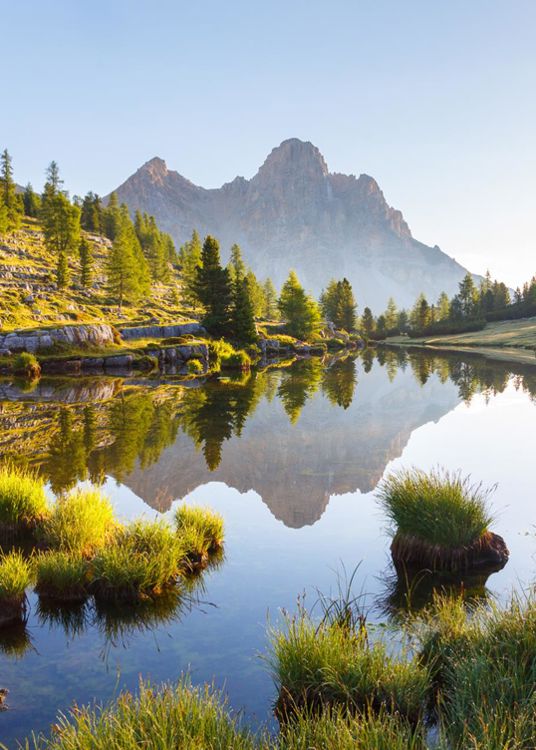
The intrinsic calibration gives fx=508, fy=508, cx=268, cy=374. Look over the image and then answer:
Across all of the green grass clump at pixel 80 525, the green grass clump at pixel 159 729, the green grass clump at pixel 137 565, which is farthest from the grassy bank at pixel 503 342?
the green grass clump at pixel 159 729

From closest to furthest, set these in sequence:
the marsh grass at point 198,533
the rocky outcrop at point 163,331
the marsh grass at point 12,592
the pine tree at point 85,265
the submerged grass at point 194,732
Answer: the submerged grass at point 194,732 < the marsh grass at point 12,592 < the marsh grass at point 198,533 < the rocky outcrop at point 163,331 < the pine tree at point 85,265

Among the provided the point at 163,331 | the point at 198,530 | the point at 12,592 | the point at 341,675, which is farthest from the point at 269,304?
the point at 341,675

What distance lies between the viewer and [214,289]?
2726 inches

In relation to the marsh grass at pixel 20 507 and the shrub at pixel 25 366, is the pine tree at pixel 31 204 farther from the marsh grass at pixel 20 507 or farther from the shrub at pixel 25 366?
the marsh grass at pixel 20 507

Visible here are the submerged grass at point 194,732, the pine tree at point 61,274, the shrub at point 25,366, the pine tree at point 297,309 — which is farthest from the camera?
the pine tree at point 297,309

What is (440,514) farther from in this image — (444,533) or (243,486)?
(243,486)

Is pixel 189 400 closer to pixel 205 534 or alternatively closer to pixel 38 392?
pixel 38 392

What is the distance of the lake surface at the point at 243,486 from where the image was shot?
688 cm

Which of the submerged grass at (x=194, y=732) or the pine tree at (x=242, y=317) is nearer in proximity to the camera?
the submerged grass at (x=194, y=732)

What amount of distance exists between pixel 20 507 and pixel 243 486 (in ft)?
21.6

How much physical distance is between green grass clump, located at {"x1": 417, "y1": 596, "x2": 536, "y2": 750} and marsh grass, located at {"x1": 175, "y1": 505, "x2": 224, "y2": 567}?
472cm

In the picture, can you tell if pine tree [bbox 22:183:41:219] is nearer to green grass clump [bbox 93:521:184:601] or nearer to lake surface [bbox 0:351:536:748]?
lake surface [bbox 0:351:536:748]

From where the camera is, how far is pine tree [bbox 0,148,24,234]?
10778 cm

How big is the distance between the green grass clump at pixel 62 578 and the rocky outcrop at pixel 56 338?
164 feet
